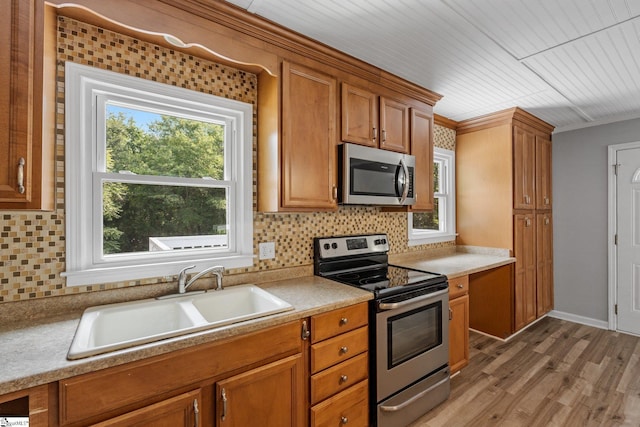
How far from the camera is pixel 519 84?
2564mm

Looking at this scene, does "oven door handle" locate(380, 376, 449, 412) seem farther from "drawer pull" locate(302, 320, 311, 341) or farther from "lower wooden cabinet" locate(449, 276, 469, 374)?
"drawer pull" locate(302, 320, 311, 341)

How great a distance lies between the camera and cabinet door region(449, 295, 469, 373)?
2.37 meters

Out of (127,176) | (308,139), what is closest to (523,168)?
(308,139)

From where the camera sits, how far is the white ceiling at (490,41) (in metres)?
1.61

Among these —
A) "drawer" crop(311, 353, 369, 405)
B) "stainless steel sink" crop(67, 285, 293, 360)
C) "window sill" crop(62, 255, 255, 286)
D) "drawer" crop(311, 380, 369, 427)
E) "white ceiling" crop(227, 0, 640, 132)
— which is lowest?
"drawer" crop(311, 380, 369, 427)

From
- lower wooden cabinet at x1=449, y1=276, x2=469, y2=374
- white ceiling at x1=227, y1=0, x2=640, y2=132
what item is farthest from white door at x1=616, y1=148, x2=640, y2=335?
lower wooden cabinet at x1=449, y1=276, x2=469, y2=374

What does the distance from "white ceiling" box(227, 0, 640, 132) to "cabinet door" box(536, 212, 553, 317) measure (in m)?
1.50

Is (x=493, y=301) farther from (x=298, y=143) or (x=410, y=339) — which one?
(x=298, y=143)

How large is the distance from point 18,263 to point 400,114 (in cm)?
251

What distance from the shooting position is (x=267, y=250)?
2064 millimetres

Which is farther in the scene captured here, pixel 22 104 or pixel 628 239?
pixel 628 239

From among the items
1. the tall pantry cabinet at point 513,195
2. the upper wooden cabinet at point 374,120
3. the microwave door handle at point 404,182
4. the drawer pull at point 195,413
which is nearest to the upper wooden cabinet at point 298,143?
the upper wooden cabinet at point 374,120

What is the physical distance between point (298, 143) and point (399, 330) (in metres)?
1.31

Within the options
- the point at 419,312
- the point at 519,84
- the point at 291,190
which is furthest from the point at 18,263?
the point at 519,84
